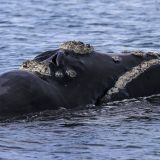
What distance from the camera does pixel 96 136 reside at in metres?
10.6

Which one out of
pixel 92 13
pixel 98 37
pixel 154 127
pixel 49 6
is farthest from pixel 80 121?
pixel 49 6

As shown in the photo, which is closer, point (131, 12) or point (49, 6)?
point (131, 12)

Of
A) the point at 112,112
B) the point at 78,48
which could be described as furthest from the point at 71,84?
the point at 112,112

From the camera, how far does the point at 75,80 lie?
1209 centimetres

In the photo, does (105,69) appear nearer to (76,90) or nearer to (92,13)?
(76,90)

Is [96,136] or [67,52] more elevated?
[67,52]

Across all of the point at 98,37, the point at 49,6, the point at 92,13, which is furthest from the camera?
the point at 49,6

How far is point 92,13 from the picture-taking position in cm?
3356

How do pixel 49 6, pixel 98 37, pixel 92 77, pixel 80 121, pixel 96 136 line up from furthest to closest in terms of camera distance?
pixel 49 6 → pixel 98 37 → pixel 92 77 → pixel 80 121 → pixel 96 136

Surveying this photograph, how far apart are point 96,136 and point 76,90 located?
159 cm

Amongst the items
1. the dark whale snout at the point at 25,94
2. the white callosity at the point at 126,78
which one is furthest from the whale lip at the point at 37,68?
the white callosity at the point at 126,78

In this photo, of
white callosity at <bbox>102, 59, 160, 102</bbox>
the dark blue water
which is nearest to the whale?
white callosity at <bbox>102, 59, 160, 102</bbox>

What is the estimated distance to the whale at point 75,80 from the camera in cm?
1128

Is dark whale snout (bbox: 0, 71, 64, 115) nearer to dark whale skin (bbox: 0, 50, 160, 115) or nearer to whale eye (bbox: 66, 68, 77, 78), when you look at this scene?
dark whale skin (bbox: 0, 50, 160, 115)
